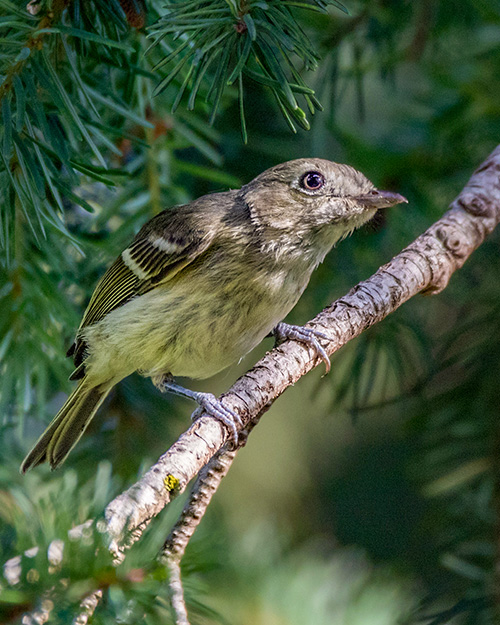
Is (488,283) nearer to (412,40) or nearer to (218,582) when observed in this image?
(412,40)

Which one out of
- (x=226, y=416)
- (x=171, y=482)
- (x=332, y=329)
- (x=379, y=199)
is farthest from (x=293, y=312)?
(x=171, y=482)

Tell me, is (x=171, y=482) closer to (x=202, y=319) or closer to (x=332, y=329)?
(x=332, y=329)

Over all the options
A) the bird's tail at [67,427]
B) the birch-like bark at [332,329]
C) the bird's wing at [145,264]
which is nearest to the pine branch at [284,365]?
the birch-like bark at [332,329]

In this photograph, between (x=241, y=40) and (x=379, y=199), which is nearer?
(x=241, y=40)

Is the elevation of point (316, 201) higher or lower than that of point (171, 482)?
higher

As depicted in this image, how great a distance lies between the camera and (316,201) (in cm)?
224

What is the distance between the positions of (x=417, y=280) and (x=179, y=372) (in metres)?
0.97

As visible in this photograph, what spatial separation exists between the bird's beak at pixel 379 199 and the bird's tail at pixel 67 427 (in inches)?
45.8

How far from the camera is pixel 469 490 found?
2330 millimetres

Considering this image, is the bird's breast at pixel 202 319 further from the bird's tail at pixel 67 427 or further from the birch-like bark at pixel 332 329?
the birch-like bark at pixel 332 329

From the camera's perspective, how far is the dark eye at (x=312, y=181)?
2228 mm

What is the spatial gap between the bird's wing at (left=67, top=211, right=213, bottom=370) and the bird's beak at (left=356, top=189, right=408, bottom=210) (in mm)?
516

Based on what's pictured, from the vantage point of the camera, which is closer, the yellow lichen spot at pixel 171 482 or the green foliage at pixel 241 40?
the yellow lichen spot at pixel 171 482

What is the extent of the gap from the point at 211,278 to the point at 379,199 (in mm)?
578
